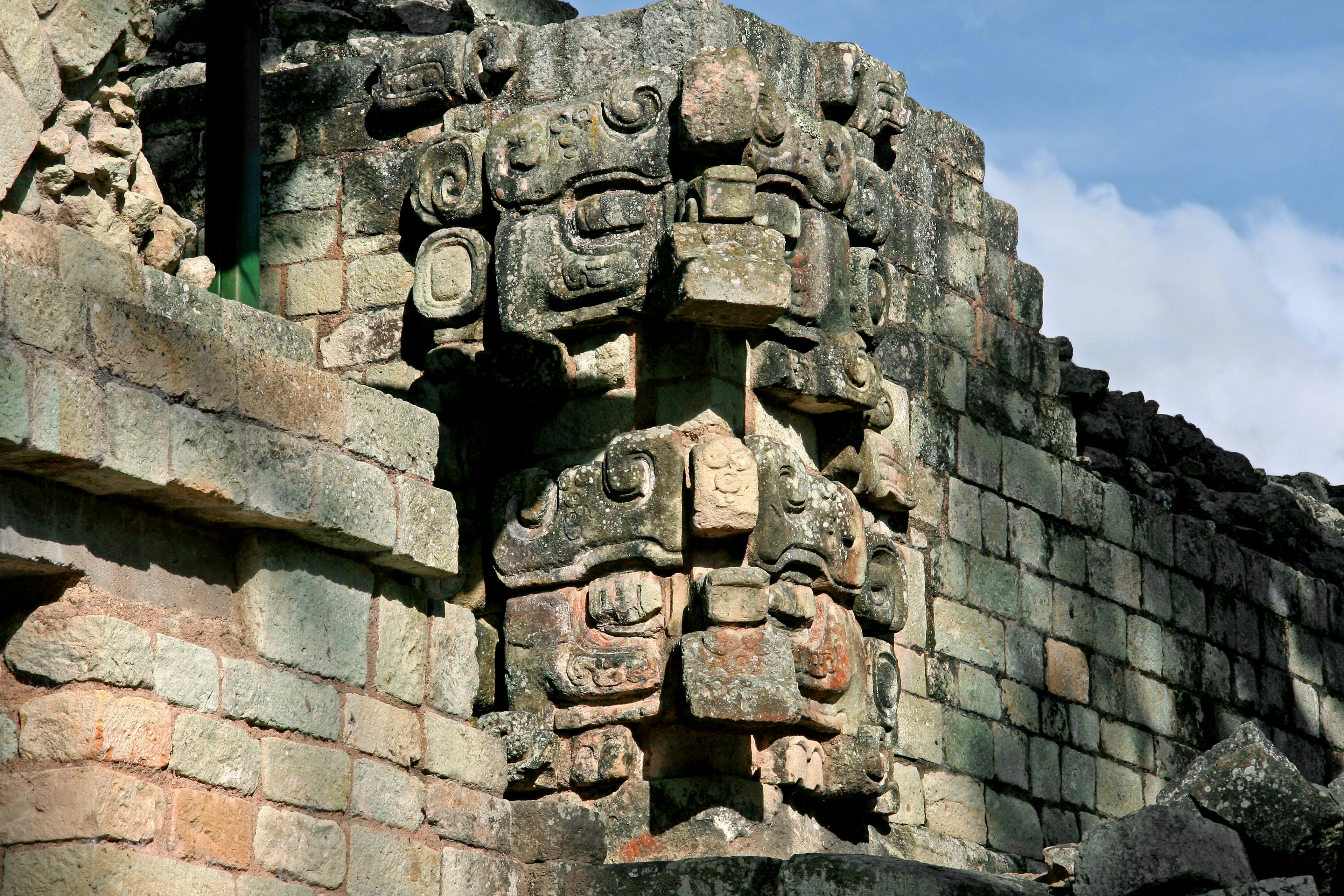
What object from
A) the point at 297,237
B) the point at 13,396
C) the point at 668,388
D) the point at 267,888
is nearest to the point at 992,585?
the point at 668,388

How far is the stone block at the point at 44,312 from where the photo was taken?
14.1ft

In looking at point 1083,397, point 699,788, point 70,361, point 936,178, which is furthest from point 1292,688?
point 70,361

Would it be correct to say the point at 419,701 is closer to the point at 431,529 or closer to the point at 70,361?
the point at 431,529

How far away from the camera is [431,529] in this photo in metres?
5.34

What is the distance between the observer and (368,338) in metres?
7.49

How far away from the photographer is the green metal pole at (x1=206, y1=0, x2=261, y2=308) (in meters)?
7.23

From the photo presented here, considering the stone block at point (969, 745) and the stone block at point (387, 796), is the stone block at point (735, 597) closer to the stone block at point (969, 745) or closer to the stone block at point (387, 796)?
the stone block at point (387, 796)

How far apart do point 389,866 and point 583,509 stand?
71.4 inches

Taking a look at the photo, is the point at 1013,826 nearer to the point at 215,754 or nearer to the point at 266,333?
the point at 266,333

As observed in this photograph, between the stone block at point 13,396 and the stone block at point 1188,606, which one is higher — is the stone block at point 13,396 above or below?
below

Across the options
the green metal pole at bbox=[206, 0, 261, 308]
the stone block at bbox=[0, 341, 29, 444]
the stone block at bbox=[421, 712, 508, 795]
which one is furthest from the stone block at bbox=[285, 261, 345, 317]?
the stone block at bbox=[0, 341, 29, 444]

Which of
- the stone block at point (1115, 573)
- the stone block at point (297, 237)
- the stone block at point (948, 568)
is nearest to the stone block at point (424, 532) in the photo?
the stone block at point (297, 237)

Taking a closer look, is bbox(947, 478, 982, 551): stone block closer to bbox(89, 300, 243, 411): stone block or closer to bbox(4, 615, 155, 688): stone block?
bbox(89, 300, 243, 411): stone block

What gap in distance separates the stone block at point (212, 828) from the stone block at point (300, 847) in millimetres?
38
